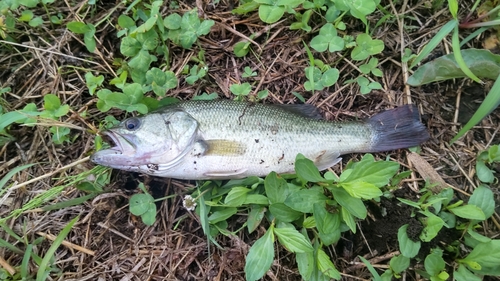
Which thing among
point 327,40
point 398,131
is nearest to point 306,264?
point 398,131

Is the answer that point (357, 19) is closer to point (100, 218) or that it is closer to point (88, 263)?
point (100, 218)

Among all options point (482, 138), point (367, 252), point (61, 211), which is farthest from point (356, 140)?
point (61, 211)

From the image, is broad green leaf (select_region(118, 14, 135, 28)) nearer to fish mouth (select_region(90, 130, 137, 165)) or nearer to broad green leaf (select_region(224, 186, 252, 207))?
fish mouth (select_region(90, 130, 137, 165))

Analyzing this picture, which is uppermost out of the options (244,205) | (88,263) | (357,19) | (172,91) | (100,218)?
(357,19)

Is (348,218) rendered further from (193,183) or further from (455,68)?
(455,68)

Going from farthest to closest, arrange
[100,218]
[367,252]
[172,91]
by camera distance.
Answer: [172,91], [100,218], [367,252]
